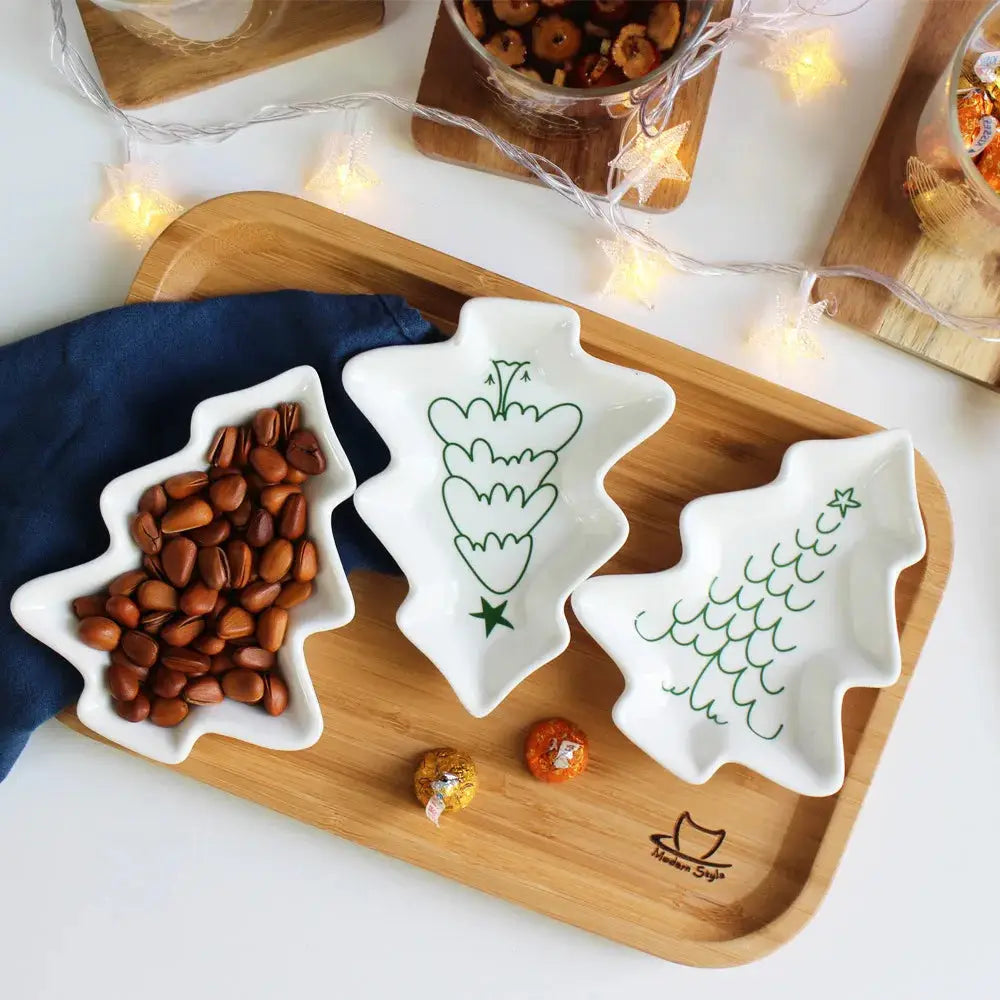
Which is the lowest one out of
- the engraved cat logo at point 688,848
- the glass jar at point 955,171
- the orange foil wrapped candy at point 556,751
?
the engraved cat logo at point 688,848

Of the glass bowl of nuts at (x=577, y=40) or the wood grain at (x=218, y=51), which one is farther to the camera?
the wood grain at (x=218, y=51)

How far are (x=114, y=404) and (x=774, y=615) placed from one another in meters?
0.62

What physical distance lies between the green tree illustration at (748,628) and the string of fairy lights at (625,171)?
0.19 meters

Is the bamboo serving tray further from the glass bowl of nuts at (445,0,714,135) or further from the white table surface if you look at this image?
the glass bowl of nuts at (445,0,714,135)

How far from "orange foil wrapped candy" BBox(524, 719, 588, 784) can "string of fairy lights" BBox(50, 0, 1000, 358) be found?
1.34 ft

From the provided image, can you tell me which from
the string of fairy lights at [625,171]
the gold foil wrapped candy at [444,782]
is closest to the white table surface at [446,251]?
the string of fairy lights at [625,171]

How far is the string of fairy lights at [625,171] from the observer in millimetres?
869

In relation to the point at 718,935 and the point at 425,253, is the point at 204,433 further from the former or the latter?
the point at 718,935

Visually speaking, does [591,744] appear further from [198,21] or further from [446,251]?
[198,21]

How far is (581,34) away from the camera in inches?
31.0

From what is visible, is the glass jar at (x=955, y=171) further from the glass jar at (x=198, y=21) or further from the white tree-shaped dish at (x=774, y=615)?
the glass jar at (x=198, y=21)

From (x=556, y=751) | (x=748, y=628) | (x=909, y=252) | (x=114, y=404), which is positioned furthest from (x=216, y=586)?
(x=909, y=252)

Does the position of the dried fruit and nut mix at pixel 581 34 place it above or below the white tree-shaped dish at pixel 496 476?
above

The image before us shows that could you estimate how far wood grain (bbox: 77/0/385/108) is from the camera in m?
0.89
